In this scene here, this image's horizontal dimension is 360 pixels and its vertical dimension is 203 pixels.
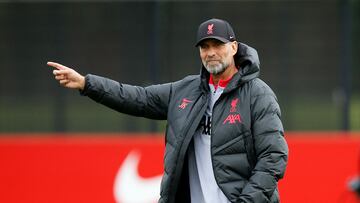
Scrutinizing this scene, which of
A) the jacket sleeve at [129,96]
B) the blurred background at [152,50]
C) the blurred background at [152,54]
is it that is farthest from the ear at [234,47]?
the blurred background at [152,50]

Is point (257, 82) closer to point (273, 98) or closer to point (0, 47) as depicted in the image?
point (273, 98)

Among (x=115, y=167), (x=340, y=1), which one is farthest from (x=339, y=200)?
(x=340, y=1)

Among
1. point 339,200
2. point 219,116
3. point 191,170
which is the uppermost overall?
point 219,116

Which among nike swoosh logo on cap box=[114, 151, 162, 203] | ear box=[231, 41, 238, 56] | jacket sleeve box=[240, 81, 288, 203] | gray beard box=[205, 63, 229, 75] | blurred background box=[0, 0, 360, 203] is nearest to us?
jacket sleeve box=[240, 81, 288, 203]

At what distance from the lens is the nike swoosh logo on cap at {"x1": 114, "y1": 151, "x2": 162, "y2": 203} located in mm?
8805

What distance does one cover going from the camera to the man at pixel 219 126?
5.03m

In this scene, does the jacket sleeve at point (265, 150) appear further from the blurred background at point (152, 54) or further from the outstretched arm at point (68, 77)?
the blurred background at point (152, 54)

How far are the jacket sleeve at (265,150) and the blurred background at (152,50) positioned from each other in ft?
19.1

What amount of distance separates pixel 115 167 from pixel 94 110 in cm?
270

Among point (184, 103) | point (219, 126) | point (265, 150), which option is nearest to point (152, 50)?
point (184, 103)

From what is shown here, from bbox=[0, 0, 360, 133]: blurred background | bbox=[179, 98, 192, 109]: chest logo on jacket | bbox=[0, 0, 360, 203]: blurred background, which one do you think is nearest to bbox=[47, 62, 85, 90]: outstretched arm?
bbox=[179, 98, 192, 109]: chest logo on jacket

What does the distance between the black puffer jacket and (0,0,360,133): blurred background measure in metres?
5.57

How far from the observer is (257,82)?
5195 mm

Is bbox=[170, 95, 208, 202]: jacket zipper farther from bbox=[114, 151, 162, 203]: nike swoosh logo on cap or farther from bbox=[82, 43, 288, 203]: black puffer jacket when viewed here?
bbox=[114, 151, 162, 203]: nike swoosh logo on cap
